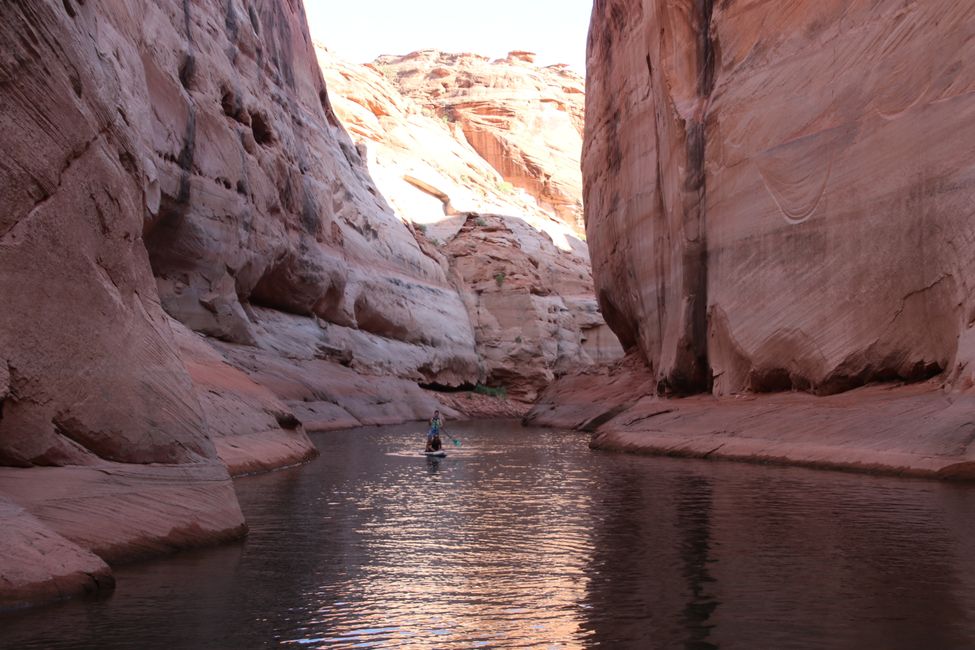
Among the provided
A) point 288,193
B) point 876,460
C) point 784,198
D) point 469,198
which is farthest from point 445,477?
point 469,198

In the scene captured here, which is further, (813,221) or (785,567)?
(813,221)

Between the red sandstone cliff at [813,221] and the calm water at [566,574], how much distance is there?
135 inches

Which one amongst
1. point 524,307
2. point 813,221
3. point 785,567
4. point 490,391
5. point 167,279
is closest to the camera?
point 785,567

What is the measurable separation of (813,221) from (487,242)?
42.8 metres

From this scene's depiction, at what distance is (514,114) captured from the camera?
102 meters

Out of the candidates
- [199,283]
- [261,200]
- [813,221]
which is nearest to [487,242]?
[261,200]

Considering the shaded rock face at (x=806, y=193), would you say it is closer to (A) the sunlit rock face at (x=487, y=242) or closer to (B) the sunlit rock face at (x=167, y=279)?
(B) the sunlit rock face at (x=167, y=279)

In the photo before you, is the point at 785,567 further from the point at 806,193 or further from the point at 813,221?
the point at 806,193

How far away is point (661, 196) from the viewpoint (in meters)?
31.0

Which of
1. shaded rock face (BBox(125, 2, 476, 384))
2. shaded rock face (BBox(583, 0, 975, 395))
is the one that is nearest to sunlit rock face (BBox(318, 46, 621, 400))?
shaded rock face (BBox(125, 2, 476, 384))

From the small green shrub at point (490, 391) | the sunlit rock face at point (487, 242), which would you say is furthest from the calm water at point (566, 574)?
the sunlit rock face at point (487, 242)

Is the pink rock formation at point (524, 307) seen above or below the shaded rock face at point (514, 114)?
below

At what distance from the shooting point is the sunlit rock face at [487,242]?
57.0m

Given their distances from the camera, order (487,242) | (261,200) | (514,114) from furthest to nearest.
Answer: (514,114) < (487,242) < (261,200)
